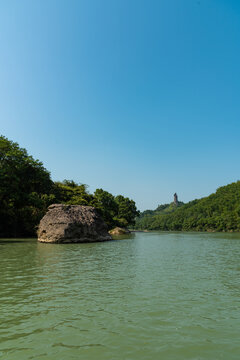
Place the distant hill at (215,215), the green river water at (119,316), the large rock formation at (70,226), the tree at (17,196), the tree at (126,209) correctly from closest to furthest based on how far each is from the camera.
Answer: the green river water at (119,316) < the large rock formation at (70,226) < the tree at (17,196) < the tree at (126,209) < the distant hill at (215,215)

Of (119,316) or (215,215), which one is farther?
(215,215)

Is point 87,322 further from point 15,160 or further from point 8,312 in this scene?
point 15,160

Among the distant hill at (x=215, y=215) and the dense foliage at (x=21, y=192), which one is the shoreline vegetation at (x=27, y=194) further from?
the distant hill at (x=215, y=215)

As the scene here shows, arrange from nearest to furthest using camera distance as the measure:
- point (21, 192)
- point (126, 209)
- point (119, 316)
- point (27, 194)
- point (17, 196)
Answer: point (119, 316), point (17, 196), point (21, 192), point (27, 194), point (126, 209)

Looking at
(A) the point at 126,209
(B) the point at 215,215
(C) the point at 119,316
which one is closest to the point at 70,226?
(C) the point at 119,316

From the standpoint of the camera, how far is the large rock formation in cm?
2767

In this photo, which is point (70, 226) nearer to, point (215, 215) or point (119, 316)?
point (119, 316)

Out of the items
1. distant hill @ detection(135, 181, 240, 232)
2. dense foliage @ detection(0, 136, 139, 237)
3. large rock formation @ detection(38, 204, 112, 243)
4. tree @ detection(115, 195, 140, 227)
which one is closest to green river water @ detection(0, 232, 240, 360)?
large rock formation @ detection(38, 204, 112, 243)

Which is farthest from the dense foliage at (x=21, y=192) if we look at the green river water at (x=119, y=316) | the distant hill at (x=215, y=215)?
the distant hill at (x=215, y=215)

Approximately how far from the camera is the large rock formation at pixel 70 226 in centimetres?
2767

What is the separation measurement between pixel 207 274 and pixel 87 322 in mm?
6804

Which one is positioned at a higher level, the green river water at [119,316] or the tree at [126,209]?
the tree at [126,209]

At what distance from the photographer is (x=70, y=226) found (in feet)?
91.8

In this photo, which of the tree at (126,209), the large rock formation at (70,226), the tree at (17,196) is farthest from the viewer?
the tree at (126,209)
